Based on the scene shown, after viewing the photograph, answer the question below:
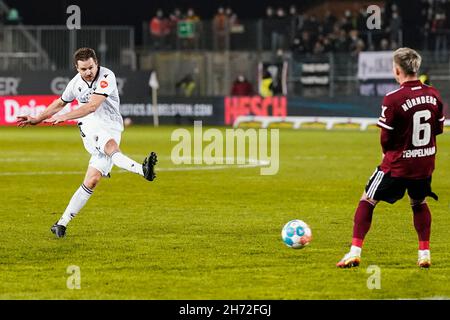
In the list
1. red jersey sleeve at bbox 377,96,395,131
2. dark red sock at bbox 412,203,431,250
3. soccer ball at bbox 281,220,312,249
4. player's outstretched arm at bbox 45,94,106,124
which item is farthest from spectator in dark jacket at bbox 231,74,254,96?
red jersey sleeve at bbox 377,96,395,131

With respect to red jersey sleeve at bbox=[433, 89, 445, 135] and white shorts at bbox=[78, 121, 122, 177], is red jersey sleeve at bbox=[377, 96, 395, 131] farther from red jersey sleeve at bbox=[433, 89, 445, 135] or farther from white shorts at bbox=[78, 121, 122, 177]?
white shorts at bbox=[78, 121, 122, 177]

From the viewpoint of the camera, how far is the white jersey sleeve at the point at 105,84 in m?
12.9

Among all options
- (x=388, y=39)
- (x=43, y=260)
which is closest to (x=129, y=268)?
(x=43, y=260)

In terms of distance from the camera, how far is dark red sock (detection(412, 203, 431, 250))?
10.5 meters

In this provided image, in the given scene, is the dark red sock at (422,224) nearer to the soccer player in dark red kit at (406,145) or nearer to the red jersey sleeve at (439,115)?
the soccer player in dark red kit at (406,145)

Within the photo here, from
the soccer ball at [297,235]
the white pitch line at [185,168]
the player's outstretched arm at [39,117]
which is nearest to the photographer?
the soccer ball at [297,235]

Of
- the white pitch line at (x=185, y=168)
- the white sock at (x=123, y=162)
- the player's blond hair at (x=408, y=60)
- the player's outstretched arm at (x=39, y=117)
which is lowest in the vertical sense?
the white pitch line at (x=185, y=168)

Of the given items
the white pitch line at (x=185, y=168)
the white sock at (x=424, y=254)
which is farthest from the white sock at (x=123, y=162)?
the white pitch line at (x=185, y=168)

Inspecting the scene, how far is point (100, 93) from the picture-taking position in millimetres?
12875

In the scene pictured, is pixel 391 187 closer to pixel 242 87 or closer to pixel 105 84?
pixel 105 84

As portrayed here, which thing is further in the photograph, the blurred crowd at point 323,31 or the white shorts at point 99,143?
the blurred crowd at point 323,31

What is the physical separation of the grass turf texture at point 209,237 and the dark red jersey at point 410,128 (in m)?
0.98
